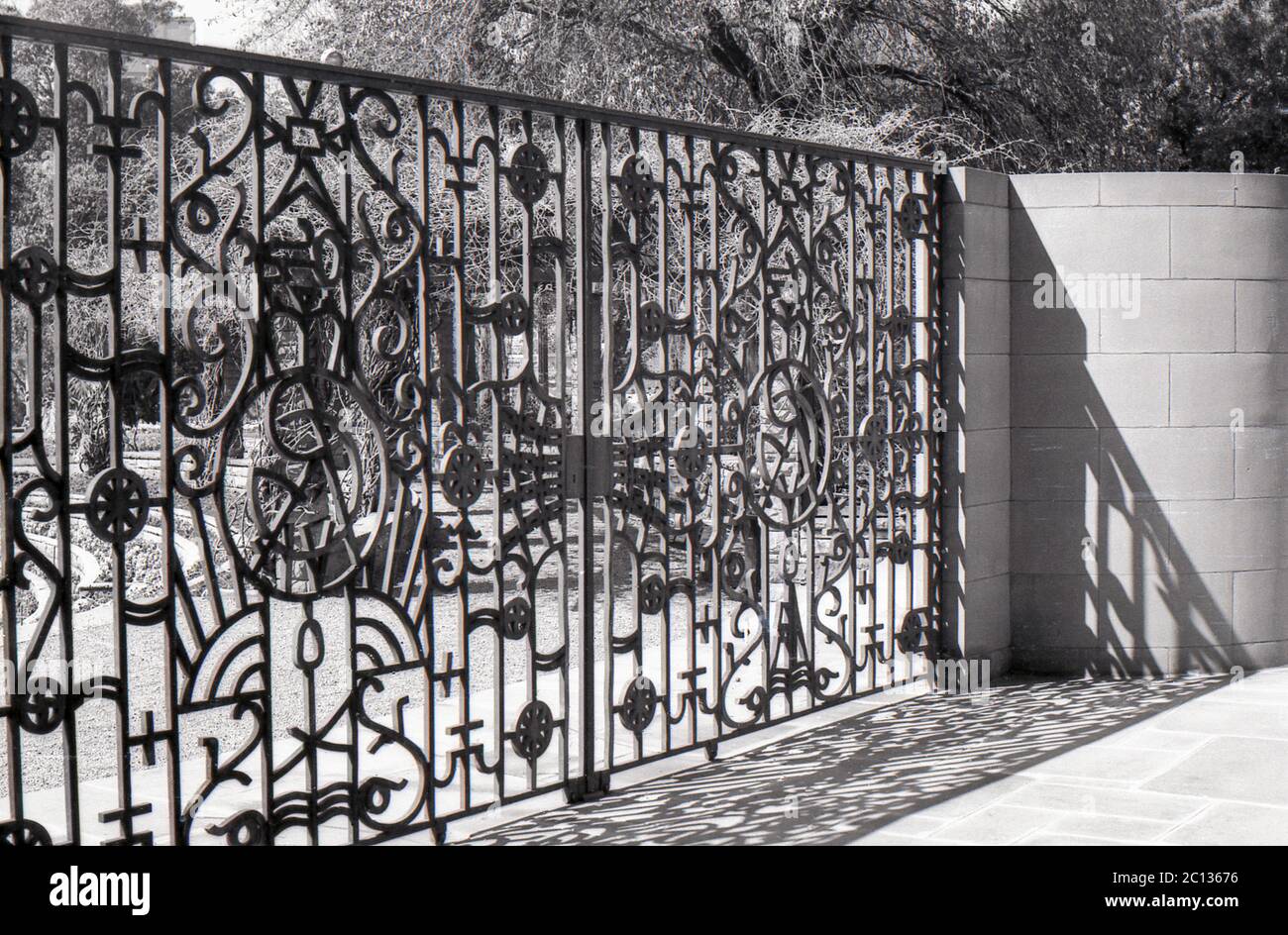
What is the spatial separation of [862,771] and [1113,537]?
2339mm

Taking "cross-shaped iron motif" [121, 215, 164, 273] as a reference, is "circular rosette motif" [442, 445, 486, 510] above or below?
below

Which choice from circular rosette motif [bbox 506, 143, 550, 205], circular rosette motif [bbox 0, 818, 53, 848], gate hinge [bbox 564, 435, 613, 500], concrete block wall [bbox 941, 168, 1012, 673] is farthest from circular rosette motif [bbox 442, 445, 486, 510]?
concrete block wall [bbox 941, 168, 1012, 673]

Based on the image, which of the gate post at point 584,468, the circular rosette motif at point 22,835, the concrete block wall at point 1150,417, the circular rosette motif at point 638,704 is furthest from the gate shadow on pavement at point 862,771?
the circular rosette motif at point 22,835

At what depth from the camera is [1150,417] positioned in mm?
6949

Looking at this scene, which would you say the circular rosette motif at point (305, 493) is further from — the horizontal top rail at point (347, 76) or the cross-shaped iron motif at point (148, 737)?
the horizontal top rail at point (347, 76)

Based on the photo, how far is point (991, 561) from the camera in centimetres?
701

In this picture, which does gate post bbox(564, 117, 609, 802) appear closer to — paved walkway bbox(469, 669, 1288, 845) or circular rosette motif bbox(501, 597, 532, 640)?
paved walkway bbox(469, 669, 1288, 845)

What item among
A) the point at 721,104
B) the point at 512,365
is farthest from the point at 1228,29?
the point at 512,365

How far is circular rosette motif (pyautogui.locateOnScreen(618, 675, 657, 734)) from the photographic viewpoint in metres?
5.23

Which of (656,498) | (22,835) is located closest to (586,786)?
(22,835)

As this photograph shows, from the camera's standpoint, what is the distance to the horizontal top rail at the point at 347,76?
3.44m

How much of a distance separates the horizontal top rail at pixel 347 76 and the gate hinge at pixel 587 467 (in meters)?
1.16

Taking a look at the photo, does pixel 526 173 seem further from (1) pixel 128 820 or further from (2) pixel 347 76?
(1) pixel 128 820

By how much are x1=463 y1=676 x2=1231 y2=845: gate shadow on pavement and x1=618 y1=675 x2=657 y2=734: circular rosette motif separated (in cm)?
23
